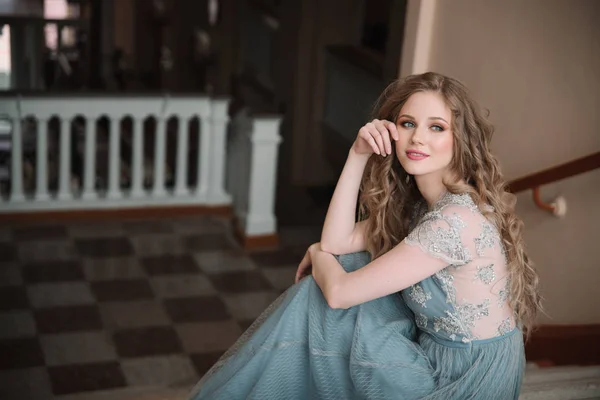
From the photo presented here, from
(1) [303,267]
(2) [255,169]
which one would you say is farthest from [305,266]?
(2) [255,169]

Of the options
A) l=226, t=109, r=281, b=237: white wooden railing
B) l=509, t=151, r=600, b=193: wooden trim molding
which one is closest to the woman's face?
l=509, t=151, r=600, b=193: wooden trim molding

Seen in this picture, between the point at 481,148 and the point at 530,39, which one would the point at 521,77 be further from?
the point at 481,148

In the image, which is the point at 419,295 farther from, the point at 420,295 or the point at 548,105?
the point at 548,105

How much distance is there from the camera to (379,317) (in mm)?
2600

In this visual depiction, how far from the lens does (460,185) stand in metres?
2.47

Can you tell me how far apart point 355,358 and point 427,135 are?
606mm

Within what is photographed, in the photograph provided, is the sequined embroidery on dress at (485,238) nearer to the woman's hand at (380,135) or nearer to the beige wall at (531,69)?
the woman's hand at (380,135)

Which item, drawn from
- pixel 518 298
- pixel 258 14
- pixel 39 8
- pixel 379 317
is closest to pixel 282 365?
pixel 379 317

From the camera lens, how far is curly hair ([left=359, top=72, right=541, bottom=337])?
97.5 inches

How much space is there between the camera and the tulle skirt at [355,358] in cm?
247

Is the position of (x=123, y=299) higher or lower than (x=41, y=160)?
lower

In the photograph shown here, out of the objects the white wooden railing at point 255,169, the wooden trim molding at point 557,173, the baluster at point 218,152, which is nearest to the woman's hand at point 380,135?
the wooden trim molding at point 557,173

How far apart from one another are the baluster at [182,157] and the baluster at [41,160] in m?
0.82

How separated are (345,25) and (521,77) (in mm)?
2581
